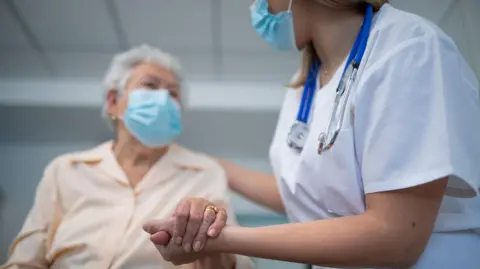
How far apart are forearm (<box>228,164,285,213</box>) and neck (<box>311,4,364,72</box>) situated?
0.44m

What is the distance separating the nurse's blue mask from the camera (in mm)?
1052

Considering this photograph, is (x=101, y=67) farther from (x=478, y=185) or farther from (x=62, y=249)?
(x=478, y=185)

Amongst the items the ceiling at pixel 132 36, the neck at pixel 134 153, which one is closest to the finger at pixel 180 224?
the neck at pixel 134 153

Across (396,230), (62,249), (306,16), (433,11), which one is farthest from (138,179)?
(433,11)

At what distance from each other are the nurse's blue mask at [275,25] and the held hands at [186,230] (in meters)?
0.50

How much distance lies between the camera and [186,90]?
1653 mm

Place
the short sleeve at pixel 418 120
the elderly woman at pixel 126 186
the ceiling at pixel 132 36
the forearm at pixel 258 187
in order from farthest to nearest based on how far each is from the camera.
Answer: the ceiling at pixel 132 36 → the forearm at pixel 258 187 → the elderly woman at pixel 126 186 → the short sleeve at pixel 418 120

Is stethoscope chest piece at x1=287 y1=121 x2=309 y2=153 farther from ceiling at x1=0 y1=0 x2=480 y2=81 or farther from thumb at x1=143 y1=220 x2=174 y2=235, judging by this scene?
ceiling at x1=0 y1=0 x2=480 y2=81

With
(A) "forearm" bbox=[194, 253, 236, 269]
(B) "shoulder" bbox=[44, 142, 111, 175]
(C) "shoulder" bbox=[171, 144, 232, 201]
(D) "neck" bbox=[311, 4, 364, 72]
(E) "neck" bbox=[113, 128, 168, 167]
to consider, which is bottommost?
(B) "shoulder" bbox=[44, 142, 111, 175]

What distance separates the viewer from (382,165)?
0.74 meters

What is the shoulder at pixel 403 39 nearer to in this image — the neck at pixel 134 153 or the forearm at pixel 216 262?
the forearm at pixel 216 262

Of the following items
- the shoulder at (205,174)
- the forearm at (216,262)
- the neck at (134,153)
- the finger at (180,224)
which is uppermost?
the finger at (180,224)

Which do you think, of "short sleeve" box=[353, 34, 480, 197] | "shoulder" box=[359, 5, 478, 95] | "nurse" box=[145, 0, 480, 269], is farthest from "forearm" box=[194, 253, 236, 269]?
"shoulder" box=[359, 5, 478, 95]

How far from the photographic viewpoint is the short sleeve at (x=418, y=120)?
71 centimetres
